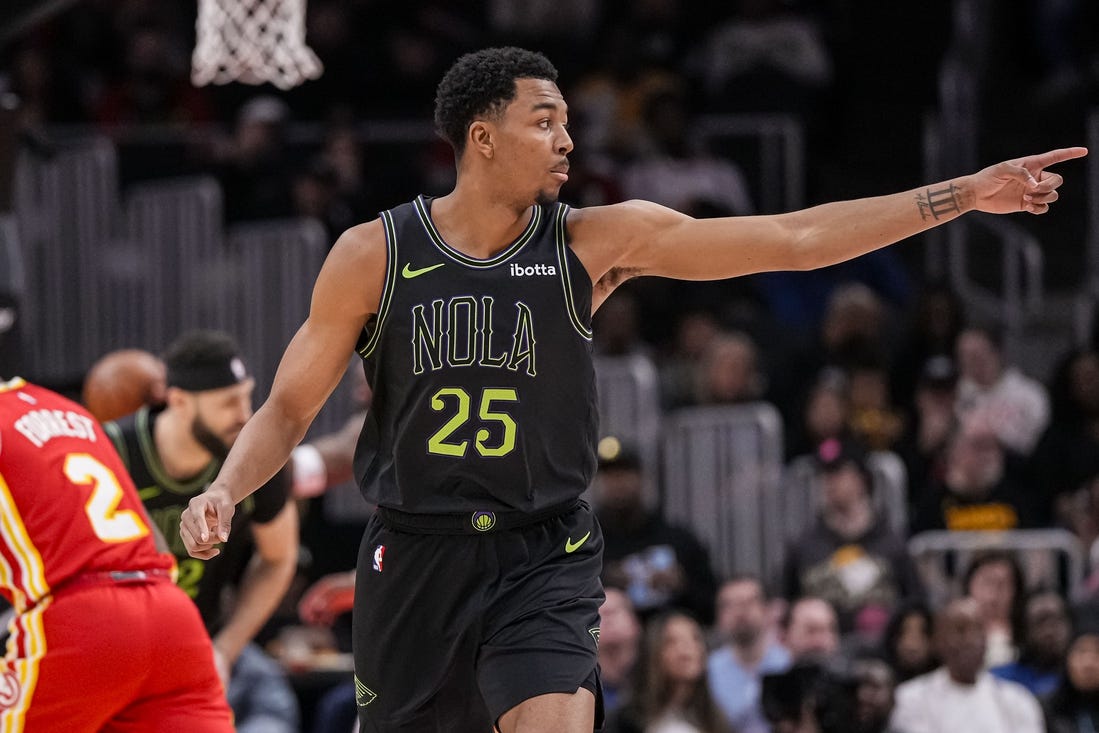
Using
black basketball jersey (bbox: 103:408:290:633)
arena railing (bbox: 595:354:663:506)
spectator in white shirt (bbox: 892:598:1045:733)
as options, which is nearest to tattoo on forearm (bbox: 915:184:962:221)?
black basketball jersey (bbox: 103:408:290:633)

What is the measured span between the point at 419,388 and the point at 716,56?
33.4 feet

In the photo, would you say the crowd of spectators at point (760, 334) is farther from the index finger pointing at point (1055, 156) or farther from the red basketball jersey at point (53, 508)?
the index finger pointing at point (1055, 156)

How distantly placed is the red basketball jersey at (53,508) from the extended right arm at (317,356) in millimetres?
854

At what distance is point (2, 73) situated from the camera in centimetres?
1402

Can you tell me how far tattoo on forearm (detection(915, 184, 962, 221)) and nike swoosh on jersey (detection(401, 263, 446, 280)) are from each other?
131 centimetres

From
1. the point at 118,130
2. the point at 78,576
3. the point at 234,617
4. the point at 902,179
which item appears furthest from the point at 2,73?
the point at 78,576

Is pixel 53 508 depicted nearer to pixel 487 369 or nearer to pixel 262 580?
pixel 262 580

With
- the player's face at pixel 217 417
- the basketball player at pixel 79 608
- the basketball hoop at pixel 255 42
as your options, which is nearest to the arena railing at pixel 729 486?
the basketball hoop at pixel 255 42

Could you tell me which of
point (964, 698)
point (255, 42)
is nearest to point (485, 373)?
point (255, 42)

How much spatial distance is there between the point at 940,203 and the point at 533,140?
3.65 ft

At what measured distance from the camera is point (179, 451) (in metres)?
6.88

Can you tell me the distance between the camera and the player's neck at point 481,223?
17.1 ft

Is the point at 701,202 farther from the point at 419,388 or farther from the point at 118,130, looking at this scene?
the point at 419,388

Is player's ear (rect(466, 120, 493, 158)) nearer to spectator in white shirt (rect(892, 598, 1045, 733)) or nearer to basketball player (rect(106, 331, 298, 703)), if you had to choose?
basketball player (rect(106, 331, 298, 703))
